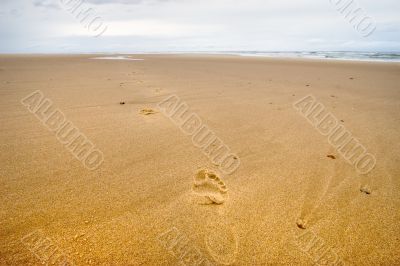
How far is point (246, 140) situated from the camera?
2.75m

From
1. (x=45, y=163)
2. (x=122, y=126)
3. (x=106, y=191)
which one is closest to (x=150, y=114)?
(x=122, y=126)

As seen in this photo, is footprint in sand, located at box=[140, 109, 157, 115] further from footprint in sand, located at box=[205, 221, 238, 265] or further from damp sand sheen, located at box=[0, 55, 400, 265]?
footprint in sand, located at box=[205, 221, 238, 265]

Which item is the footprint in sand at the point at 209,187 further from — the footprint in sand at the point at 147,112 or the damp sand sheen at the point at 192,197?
the footprint in sand at the point at 147,112

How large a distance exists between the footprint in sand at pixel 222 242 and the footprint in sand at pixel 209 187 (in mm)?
239

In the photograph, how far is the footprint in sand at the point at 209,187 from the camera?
1783 mm

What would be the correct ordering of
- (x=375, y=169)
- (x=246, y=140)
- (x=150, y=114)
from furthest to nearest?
(x=150, y=114) → (x=246, y=140) → (x=375, y=169)

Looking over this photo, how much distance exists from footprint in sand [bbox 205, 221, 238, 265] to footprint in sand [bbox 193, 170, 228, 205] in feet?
0.78

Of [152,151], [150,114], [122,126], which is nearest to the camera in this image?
[152,151]

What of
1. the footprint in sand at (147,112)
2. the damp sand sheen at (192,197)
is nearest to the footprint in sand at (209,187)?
the damp sand sheen at (192,197)

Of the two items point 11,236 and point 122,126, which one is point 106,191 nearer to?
point 11,236

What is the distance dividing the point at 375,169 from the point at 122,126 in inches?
97.4

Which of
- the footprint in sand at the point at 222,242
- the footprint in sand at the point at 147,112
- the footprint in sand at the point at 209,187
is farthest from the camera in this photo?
the footprint in sand at the point at 147,112

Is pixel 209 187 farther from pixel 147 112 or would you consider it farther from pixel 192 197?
pixel 147 112

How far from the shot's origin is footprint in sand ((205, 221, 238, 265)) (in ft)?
4.44
